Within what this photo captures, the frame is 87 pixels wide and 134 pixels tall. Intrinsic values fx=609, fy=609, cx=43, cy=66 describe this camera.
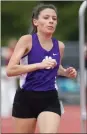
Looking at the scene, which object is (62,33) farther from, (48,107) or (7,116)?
(48,107)

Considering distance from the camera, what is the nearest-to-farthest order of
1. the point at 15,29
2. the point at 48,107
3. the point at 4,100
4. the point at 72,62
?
1. the point at 48,107
2. the point at 4,100
3. the point at 72,62
4. the point at 15,29

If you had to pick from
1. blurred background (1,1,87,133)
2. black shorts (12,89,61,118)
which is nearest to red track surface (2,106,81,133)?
blurred background (1,1,87,133)

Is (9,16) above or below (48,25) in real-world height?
below

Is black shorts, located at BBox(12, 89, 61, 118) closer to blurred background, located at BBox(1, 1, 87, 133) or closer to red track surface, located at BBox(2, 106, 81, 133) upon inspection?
red track surface, located at BBox(2, 106, 81, 133)

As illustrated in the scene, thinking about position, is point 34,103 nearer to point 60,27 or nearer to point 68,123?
point 68,123

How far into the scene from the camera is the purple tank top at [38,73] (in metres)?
5.61

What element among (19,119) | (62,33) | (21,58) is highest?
(21,58)

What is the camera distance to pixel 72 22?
2841cm

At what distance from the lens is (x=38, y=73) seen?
5613 millimetres

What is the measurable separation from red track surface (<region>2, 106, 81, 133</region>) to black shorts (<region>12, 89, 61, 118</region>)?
5.09 metres

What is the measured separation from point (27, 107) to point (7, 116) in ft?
27.0

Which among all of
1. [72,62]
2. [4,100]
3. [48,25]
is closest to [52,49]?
[48,25]

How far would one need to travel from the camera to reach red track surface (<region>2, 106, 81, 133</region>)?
11.2 m

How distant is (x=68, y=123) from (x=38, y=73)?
7239mm
